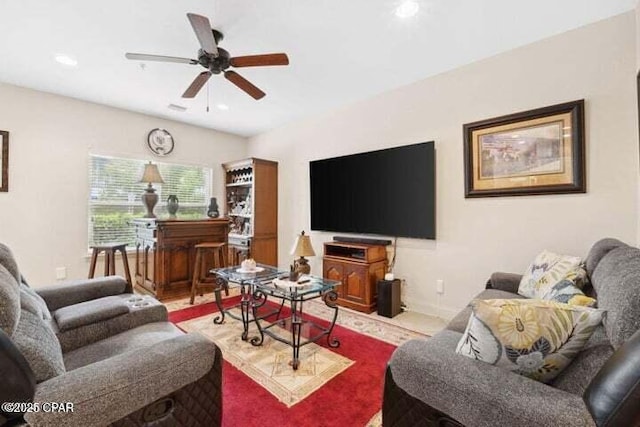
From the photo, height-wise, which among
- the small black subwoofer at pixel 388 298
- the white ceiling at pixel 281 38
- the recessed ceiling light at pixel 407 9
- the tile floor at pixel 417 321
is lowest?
the tile floor at pixel 417 321

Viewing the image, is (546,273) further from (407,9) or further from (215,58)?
Result: (215,58)

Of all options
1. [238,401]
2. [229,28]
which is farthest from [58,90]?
[238,401]

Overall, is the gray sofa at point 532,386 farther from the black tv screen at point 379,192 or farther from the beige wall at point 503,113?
the black tv screen at point 379,192

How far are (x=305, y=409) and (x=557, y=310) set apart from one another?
1.38 m

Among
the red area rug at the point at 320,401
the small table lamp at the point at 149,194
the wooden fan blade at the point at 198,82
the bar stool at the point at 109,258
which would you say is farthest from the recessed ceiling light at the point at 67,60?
the red area rug at the point at 320,401

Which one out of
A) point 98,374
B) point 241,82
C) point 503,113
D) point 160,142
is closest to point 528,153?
point 503,113

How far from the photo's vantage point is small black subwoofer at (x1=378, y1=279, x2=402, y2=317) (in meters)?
3.10

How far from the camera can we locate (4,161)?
3312 millimetres

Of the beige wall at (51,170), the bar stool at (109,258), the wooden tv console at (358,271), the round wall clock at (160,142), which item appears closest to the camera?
the wooden tv console at (358,271)

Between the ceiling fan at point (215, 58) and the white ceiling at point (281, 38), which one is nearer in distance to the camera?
the ceiling fan at point (215, 58)

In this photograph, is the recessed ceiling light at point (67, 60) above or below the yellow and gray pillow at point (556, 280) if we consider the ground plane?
above

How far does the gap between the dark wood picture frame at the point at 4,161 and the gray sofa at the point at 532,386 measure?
14.9 ft

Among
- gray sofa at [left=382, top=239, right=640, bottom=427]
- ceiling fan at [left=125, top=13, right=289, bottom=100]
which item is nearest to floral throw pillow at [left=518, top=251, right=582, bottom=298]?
gray sofa at [left=382, top=239, right=640, bottom=427]

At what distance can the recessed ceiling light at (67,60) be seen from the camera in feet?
9.04
